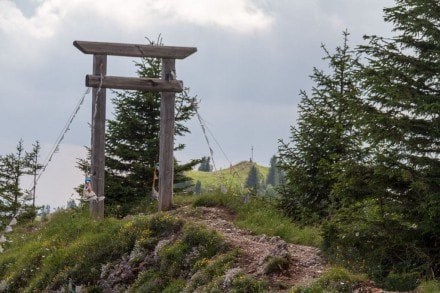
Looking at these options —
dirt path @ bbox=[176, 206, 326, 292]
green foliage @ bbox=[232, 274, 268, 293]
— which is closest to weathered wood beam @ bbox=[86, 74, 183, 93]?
dirt path @ bbox=[176, 206, 326, 292]

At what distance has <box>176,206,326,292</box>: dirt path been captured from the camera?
1190cm

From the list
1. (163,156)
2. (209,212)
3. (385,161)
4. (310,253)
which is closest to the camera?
(385,161)

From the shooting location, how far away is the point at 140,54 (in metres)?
20.2

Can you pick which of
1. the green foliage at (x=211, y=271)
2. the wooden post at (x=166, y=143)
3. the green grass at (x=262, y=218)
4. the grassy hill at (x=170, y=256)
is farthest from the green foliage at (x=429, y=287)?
the wooden post at (x=166, y=143)

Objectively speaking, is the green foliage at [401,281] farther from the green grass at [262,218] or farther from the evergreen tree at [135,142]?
the evergreen tree at [135,142]

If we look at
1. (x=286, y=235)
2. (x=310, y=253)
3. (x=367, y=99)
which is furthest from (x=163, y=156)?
(x=367, y=99)

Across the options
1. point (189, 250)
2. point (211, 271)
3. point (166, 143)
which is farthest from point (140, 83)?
point (211, 271)

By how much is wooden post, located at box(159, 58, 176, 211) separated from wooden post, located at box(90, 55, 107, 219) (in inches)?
74.3

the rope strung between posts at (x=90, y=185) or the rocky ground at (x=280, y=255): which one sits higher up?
the rope strung between posts at (x=90, y=185)

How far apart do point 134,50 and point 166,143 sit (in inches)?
125

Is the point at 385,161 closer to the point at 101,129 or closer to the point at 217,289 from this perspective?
the point at 217,289

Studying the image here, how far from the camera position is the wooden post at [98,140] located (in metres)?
20.0

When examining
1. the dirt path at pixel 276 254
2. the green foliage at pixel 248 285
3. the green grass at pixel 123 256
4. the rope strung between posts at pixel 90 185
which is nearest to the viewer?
the green foliage at pixel 248 285

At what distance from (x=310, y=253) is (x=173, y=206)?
7.52 meters
